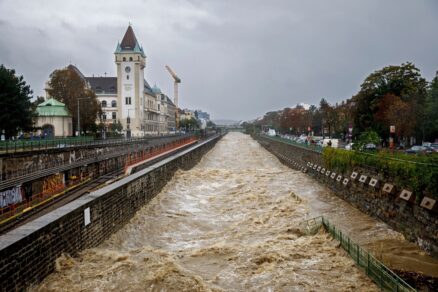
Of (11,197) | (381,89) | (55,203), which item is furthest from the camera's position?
(381,89)

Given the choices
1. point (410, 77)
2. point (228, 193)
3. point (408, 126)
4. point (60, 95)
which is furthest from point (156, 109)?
point (228, 193)

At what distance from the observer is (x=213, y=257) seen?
11.1 meters

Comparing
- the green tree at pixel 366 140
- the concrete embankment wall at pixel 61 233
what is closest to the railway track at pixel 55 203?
the concrete embankment wall at pixel 61 233

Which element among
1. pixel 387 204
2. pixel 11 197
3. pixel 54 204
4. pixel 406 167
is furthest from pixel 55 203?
pixel 406 167

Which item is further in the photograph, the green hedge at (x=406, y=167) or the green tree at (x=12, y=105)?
the green tree at (x=12, y=105)

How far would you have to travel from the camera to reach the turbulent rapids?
902 cm

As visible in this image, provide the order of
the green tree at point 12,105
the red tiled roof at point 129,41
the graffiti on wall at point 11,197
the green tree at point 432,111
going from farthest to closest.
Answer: the red tiled roof at point 129,41
the green tree at point 12,105
the green tree at point 432,111
the graffiti on wall at point 11,197

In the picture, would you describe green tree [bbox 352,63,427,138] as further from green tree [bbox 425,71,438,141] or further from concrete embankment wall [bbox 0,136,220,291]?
concrete embankment wall [bbox 0,136,220,291]

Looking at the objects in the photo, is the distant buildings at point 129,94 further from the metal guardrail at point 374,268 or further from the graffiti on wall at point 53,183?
the metal guardrail at point 374,268

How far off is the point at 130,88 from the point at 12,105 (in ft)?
177

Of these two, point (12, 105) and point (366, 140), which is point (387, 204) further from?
point (12, 105)

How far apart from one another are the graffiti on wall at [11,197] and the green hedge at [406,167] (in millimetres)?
16139

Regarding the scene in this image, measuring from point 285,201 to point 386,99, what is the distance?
3318 centimetres

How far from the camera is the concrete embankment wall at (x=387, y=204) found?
1210cm
